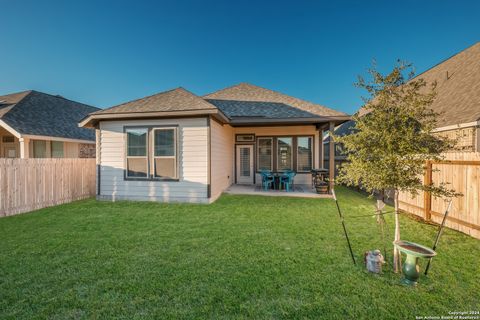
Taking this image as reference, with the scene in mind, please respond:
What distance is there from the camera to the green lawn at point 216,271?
2.19 meters

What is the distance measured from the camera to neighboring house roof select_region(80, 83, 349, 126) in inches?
274

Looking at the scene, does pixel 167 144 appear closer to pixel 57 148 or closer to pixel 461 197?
pixel 461 197

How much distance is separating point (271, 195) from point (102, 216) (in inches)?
219

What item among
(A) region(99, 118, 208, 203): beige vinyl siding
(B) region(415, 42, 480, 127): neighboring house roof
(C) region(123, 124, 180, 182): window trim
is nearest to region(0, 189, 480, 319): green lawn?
(A) region(99, 118, 208, 203): beige vinyl siding

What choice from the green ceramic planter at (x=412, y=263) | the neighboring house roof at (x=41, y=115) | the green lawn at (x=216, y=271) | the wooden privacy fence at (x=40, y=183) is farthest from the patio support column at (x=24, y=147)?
the green ceramic planter at (x=412, y=263)

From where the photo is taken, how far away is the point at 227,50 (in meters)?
16.8

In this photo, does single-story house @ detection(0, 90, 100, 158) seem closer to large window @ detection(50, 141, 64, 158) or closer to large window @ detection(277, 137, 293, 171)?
large window @ detection(50, 141, 64, 158)

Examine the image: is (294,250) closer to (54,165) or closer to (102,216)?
(102,216)

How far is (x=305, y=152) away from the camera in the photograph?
10.4m

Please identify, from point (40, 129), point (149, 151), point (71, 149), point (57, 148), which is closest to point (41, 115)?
point (57, 148)

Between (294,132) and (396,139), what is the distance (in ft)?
25.6

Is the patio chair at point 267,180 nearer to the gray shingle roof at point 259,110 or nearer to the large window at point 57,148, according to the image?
the gray shingle roof at point 259,110

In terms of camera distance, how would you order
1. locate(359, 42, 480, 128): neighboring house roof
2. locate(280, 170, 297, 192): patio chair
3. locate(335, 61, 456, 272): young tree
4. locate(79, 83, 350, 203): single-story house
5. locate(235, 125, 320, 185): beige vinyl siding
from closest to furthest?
locate(335, 61, 456, 272): young tree, locate(359, 42, 480, 128): neighboring house roof, locate(79, 83, 350, 203): single-story house, locate(280, 170, 297, 192): patio chair, locate(235, 125, 320, 185): beige vinyl siding

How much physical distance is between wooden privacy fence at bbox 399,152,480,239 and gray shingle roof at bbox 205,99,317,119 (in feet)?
14.5
